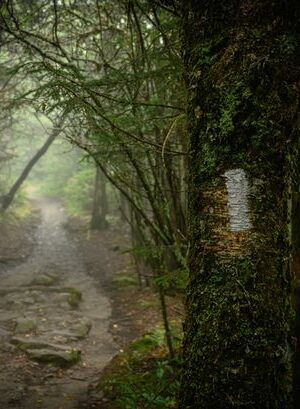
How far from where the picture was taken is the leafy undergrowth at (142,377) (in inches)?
185

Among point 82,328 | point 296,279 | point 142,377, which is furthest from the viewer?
point 82,328

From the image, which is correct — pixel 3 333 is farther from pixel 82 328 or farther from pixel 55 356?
pixel 55 356

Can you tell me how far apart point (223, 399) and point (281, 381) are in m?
0.29

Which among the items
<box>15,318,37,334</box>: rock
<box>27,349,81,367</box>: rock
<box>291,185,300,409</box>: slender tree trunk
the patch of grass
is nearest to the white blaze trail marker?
<box>291,185,300,409</box>: slender tree trunk

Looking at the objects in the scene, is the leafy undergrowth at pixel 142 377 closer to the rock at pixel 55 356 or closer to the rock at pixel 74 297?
the rock at pixel 55 356

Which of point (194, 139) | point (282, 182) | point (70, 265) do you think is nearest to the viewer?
point (282, 182)

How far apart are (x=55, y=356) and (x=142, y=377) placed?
203 centimetres

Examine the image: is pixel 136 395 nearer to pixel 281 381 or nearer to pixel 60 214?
pixel 281 381

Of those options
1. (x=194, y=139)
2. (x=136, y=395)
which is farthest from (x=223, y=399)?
(x=136, y=395)

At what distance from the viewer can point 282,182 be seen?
2.05 metres

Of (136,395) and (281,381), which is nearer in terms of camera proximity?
(281,381)

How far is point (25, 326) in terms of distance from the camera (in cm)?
850

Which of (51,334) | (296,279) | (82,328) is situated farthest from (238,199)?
(82,328)

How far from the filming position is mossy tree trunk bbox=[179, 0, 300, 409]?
195 cm
